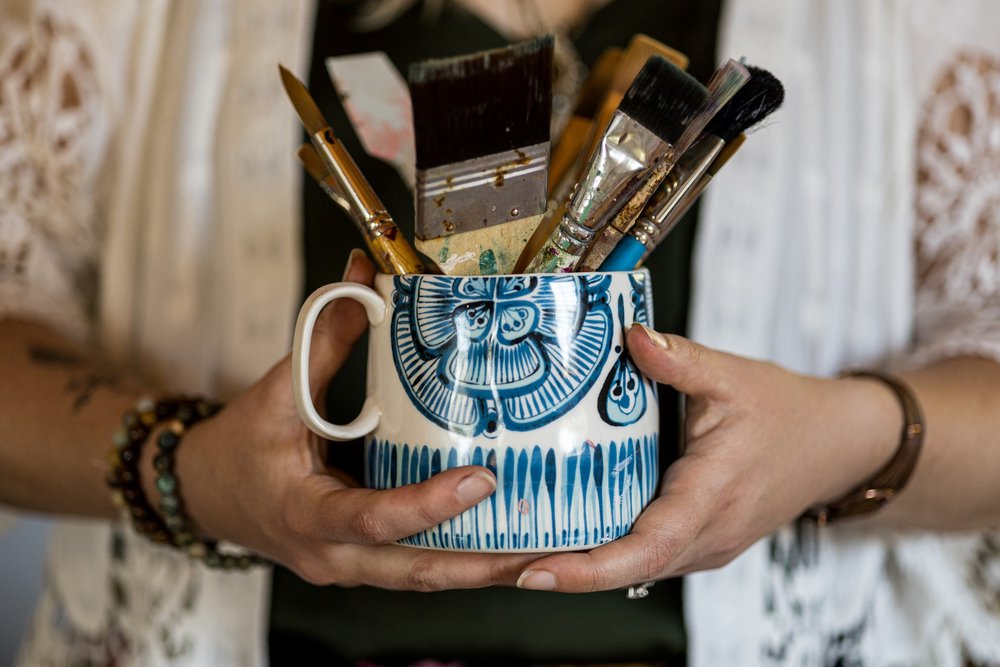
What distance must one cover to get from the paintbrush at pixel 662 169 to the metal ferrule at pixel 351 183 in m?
0.09

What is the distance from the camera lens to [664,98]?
305 millimetres

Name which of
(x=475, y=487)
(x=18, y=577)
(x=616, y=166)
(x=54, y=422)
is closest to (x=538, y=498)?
(x=475, y=487)

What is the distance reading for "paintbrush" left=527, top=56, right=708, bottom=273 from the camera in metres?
0.30

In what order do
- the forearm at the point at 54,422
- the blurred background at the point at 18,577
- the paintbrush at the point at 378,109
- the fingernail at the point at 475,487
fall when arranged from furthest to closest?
the blurred background at the point at 18,577 → the forearm at the point at 54,422 → the paintbrush at the point at 378,109 → the fingernail at the point at 475,487

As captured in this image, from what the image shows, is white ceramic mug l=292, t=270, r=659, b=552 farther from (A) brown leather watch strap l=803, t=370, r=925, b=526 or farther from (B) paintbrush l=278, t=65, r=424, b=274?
(A) brown leather watch strap l=803, t=370, r=925, b=526

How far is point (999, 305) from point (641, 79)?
1.22ft

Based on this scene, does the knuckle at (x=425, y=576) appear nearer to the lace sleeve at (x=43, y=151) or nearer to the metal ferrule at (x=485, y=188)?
the metal ferrule at (x=485, y=188)

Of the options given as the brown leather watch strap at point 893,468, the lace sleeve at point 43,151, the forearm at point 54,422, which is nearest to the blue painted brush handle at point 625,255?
the brown leather watch strap at point 893,468

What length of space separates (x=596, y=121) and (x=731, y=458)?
0.18 meters

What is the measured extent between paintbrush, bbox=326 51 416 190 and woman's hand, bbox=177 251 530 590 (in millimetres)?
71

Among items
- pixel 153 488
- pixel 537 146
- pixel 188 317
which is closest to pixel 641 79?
pixel 537 146

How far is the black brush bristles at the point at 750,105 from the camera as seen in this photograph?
1.03 ft

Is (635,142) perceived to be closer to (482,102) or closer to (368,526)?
(482,102)

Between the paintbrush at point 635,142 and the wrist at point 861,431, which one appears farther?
the wrist at point 861,431
